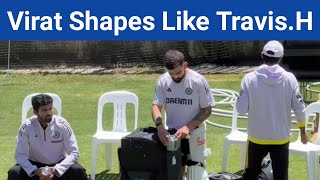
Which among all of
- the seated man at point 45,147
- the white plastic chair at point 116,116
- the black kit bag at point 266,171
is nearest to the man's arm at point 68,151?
the seated man at point 45,147

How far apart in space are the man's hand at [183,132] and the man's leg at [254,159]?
515 millimetres

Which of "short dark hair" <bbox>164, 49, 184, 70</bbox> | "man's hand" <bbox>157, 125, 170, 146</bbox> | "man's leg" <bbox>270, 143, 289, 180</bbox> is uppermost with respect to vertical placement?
"short dark hair" <bbox>164, 49, 184, 70</bbox>

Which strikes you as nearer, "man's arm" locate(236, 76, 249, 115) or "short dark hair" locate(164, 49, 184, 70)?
"man's arm" locate(236, 76, 249, 115)

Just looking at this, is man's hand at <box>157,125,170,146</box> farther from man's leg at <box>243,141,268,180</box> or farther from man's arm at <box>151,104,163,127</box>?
man's leg at <box>243,141,268,180</box>

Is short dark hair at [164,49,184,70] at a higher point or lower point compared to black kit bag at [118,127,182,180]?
higher

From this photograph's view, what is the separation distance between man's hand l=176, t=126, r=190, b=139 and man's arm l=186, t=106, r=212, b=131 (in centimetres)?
4

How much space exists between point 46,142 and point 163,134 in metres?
1.05

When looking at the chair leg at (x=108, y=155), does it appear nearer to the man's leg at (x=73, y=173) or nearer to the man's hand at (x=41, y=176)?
the man's leg at (x=73, y=173)

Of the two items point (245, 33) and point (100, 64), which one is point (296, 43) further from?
point (100, 64)

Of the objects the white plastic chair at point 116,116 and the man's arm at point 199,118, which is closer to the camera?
the man's arm at point 199,118

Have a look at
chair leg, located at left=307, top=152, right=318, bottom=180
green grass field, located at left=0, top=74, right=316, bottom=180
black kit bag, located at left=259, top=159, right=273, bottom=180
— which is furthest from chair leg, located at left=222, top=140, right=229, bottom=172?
black kit bag, located at left=259, top=159, right=273, bottom=180

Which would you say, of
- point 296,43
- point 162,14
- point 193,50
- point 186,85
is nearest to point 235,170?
point 186,85

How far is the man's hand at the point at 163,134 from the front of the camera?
4.90 m

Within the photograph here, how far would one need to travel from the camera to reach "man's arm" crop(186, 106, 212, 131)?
5.14 meters
